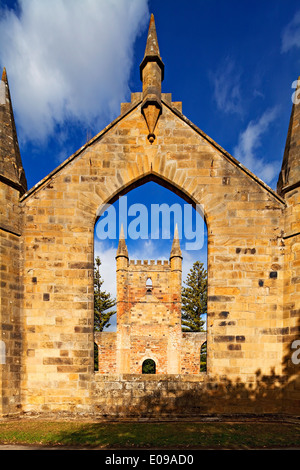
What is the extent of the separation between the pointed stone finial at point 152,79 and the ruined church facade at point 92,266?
3 cm

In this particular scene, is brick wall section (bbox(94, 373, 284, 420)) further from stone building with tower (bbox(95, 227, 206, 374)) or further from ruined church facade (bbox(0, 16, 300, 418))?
stone building with tower (bbox(95, 227, 206, 374))

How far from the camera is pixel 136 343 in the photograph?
2377 cm

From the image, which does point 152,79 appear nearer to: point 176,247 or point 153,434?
point 153,434

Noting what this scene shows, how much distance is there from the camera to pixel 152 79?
7.43m

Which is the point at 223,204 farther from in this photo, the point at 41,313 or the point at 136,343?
the point at 136,343

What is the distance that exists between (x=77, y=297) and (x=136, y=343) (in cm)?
1843

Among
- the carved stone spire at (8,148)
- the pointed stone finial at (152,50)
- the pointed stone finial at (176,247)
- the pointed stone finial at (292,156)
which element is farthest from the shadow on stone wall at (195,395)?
the pointed stone finial at (176,247)

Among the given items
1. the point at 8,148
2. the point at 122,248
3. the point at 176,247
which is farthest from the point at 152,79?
the point at 176,247

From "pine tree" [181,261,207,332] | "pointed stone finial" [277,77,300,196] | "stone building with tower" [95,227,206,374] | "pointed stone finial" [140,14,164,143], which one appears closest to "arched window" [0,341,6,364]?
"pointed stone finial" [140,14,164,143]

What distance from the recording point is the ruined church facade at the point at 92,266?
21.0 feet

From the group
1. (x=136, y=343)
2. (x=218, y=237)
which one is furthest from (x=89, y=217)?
(x=136, y=343)

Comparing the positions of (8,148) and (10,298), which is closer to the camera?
(10,298)

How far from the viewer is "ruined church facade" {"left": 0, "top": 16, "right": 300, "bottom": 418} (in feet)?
21.0

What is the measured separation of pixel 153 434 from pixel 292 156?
633 centimetres
